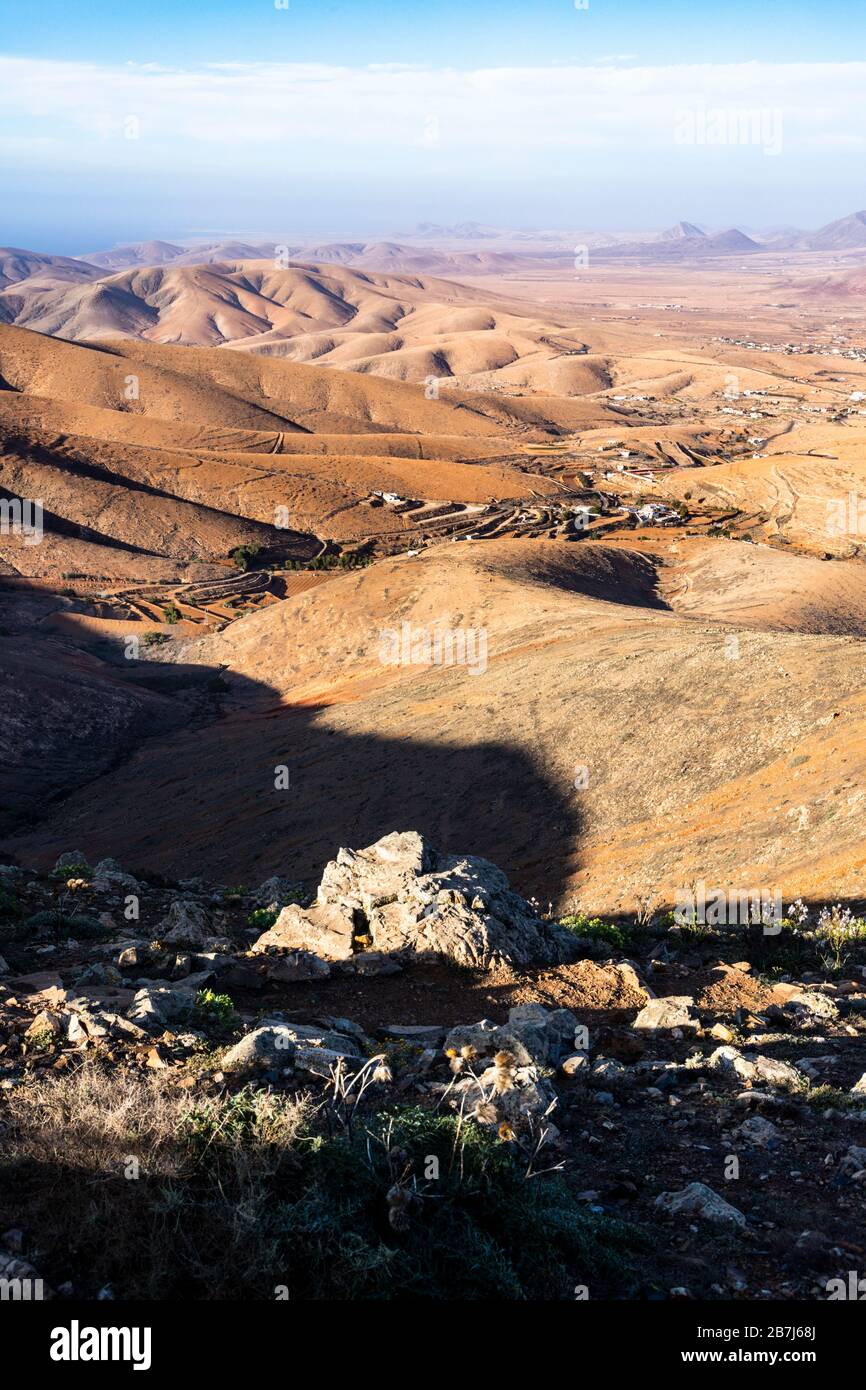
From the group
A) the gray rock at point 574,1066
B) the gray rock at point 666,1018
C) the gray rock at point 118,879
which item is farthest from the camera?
the gray rock at point 118,879

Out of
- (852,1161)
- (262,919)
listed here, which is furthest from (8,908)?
(852,1161)

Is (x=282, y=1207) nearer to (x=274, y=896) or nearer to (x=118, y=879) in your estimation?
(x=274, y=896)

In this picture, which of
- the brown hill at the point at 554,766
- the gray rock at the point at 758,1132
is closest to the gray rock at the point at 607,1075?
the gray rock at the point at 758,1132

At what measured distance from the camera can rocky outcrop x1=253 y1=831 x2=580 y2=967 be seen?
417 inches

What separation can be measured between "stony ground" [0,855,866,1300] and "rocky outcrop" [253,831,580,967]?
23 centimetres

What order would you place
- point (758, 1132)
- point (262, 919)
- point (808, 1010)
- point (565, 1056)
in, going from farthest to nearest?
point (262, 919) < point (808, 1010) < point (565, 1056) < point (758, 1132)

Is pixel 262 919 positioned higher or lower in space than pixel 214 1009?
lower

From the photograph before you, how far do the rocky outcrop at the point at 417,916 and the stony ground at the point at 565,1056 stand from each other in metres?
0.23

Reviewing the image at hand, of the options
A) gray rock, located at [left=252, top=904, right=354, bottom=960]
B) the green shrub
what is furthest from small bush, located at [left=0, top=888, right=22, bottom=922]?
gray rock, located at [left=252, top=904, right=354, bottom=960]

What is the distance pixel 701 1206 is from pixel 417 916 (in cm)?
538

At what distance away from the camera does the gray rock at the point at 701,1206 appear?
Answer: 18.7 feet

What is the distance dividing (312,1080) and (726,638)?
73.2 ft

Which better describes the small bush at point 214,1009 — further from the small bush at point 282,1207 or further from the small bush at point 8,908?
the small bush at point 8,908

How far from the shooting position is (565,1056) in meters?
8.16
